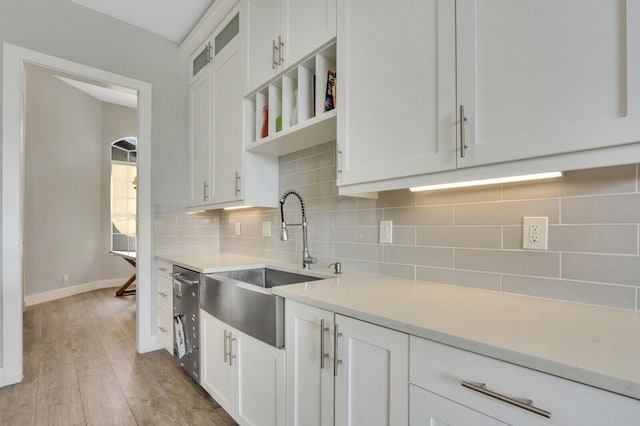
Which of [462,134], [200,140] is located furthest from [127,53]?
[462,134]

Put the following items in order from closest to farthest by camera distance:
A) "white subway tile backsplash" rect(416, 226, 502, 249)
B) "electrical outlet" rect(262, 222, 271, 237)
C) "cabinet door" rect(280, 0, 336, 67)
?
1. "white subway tile backsplash" rect(416, 226, 502, 249)
2. "cabinet door" rect(280, 0, 336, 67)
3. "electrical outlet" rect(262, 222, 271, 237)

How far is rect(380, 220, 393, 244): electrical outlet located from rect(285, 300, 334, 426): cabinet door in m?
0.58

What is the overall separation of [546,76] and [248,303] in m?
1.37

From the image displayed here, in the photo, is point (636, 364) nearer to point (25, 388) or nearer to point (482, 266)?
point (482, 266)

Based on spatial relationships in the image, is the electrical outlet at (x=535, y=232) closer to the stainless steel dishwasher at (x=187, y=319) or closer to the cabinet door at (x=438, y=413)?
the cabinet door at (x=438, y=413)

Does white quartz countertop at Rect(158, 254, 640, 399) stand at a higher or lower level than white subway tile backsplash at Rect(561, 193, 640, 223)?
lower

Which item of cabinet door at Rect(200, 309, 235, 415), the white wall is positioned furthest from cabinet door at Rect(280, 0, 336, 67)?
the white wall

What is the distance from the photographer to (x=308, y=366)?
117 centimetres

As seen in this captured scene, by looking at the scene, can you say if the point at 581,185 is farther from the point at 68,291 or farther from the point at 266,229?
the point at 68,291

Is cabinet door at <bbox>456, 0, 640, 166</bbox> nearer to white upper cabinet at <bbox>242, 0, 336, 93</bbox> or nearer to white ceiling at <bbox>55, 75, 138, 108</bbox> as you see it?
white upper cabinet at <bbox>242, 0, 336, 93</bbox>

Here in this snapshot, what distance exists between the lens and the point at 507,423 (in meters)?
0.67

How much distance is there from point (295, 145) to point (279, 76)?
0.41 m

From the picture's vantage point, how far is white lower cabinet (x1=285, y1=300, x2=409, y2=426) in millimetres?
887

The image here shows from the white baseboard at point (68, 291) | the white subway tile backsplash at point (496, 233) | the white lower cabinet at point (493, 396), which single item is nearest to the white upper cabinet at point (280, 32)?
the white subway tile backsplash at point (496, 233)
